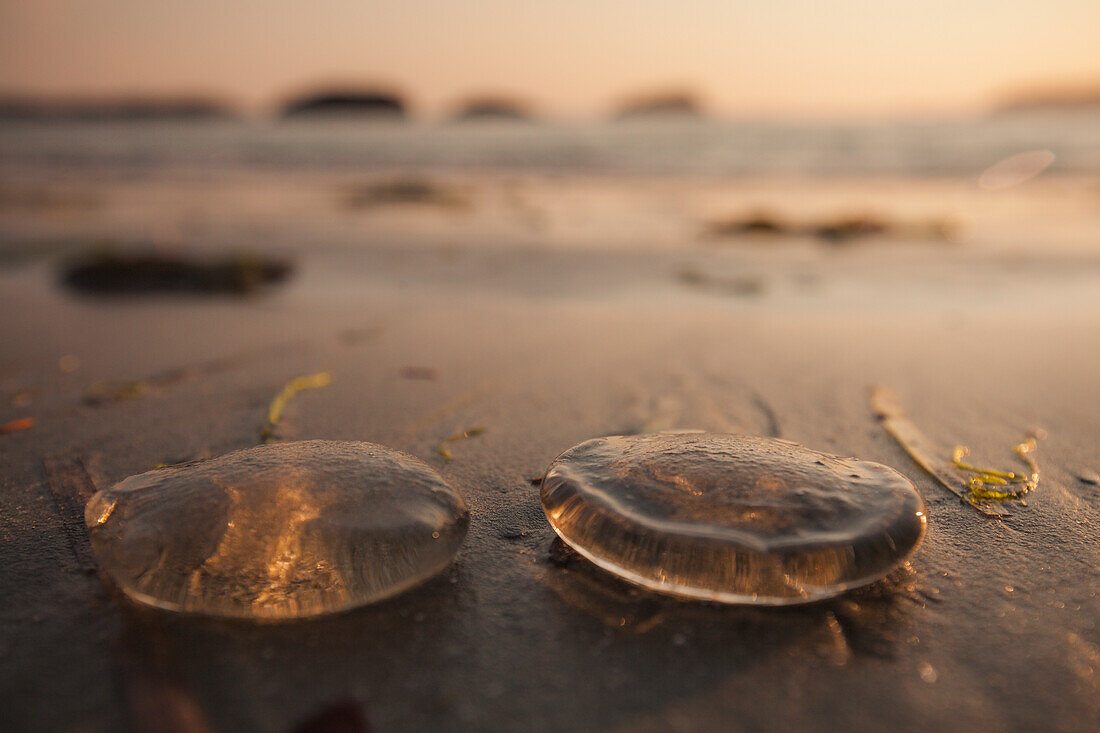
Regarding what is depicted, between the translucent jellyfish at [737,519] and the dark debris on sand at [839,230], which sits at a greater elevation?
the translucent jellyfish at [737,519]

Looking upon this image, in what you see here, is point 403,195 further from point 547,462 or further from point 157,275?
point 547,462

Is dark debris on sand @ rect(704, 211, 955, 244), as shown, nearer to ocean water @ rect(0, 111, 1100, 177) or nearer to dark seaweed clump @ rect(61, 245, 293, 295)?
dark seaweed clump @ rect(61, 245, 293, 295)

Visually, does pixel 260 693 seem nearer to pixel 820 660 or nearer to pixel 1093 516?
pixel 820 660

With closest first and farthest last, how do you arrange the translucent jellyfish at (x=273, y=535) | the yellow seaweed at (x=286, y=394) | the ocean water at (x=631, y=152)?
the translucent jellyfish at (x=273, y=535), the yellow seaweed at (x=286, y=394), the ocean water at (x=631, y=152)

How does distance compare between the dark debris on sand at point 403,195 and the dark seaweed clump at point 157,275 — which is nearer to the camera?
the dark seaweed clump at point 157,275

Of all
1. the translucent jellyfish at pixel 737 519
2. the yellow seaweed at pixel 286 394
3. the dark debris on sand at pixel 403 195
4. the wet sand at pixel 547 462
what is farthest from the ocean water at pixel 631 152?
the translucent jellyfish at pixel 737 519

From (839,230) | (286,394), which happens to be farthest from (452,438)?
(839,230)

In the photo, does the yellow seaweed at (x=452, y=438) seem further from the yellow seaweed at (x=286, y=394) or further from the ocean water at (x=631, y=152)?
the ocean water at (x=631, y=152)
